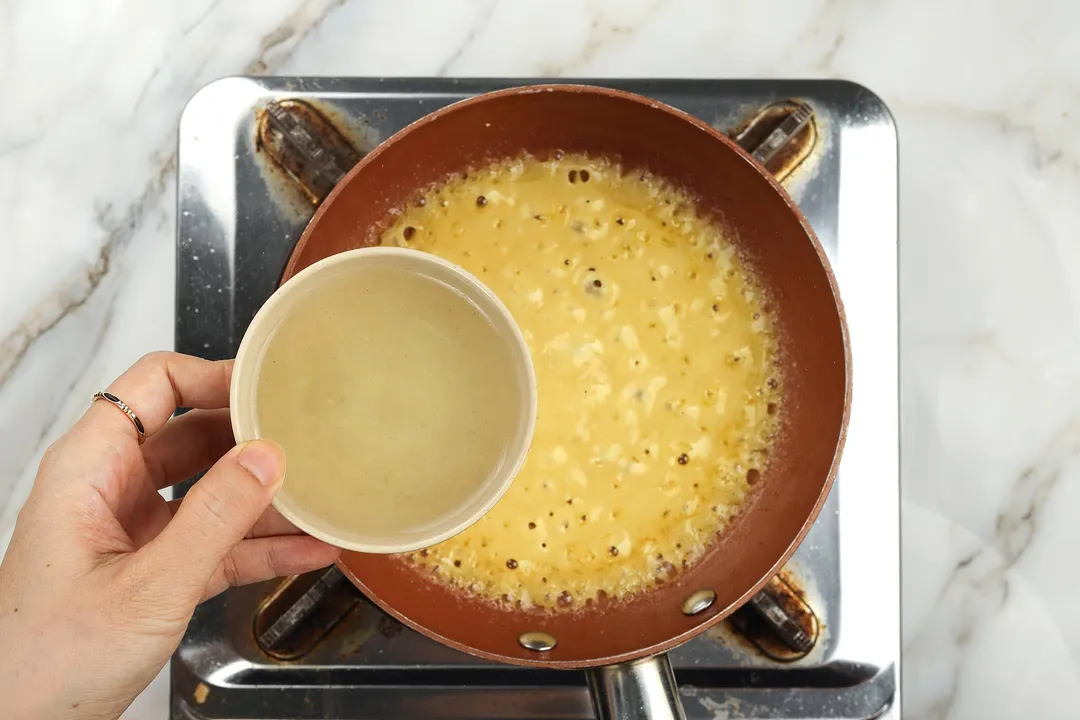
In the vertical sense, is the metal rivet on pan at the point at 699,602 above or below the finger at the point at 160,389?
below

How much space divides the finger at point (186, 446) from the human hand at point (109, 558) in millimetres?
46

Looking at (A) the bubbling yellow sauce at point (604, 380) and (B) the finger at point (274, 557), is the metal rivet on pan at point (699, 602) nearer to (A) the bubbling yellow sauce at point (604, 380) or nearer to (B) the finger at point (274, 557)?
(A) the bubbling yellow sauce at point (604, 380)

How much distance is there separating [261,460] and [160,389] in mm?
198

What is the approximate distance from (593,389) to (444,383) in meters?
0.21

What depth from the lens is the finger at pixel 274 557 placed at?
65 centimetres

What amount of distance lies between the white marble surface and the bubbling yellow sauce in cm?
23

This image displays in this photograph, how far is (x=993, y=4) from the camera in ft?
2.83

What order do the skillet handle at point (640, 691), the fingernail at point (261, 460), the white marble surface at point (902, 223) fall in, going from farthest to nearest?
the white marble surface at point (902, 223) → the skillet handle at point (640, 691) → the fingernail at point (261, 460)

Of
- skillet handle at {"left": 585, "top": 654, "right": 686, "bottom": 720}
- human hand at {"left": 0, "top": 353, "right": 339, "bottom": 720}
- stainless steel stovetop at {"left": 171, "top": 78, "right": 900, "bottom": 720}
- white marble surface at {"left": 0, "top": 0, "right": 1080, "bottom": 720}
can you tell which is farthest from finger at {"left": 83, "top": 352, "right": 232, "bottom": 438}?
skillet handle at {"left": 585, "top": 654, "right": 686, "bottom": 720}

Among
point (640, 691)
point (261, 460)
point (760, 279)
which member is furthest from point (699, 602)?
point (261, 460)

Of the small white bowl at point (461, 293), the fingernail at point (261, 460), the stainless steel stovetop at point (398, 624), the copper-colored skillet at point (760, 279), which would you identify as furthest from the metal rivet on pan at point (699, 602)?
the fingernail at point (261, 460)

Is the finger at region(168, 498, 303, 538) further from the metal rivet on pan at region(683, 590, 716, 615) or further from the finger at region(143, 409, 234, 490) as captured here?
the metal rivet on pan at region(683, 590, 716, 615)

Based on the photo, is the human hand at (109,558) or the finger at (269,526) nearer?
the human hand at (109,558)

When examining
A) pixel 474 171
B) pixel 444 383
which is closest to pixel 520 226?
pixel 474 171
